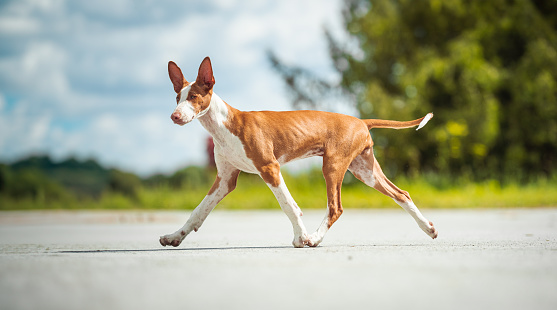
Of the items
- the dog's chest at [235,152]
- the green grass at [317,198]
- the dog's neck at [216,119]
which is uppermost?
the dog's neck at [216,119]

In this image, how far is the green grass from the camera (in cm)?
1661

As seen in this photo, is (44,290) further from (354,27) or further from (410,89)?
(354,27)

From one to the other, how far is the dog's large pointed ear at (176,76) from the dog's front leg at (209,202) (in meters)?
0.97

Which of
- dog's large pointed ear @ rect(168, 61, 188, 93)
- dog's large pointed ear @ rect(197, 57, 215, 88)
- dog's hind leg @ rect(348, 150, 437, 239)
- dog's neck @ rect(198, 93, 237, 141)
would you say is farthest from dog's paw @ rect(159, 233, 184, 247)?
dog's hind leg @ rect(348, 150, 437, 239)

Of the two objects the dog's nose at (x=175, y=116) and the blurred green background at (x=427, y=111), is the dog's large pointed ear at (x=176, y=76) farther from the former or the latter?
the blurred green background at (x=427, y=111)

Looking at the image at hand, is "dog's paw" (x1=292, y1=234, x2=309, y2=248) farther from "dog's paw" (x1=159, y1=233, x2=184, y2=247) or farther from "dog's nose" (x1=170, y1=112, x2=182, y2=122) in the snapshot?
"dog's nose" (x1=170, y1=112, x2=182, y2=122)

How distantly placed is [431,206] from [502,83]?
9775 mm

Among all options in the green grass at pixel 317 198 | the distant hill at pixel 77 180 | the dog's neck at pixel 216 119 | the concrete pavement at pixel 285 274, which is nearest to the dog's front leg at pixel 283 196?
the concrete pavement at pixel 285 274

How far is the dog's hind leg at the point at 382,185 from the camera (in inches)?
265

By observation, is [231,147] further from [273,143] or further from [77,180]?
[77,180]

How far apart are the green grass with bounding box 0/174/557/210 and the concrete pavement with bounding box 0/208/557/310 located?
905 cm

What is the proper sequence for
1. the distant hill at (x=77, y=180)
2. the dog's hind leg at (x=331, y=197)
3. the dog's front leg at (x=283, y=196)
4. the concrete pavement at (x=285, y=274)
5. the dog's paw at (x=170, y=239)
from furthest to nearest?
the distant hill at (x=77, y=180), the dog's paw at (x=170, y=239), the dog's hind leg at (x=331, y=197), the dog's front leg at (x=283, y=196), the concrete pavement at (x=285, y=274)

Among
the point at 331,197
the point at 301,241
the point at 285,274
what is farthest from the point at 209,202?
the point at 285,274

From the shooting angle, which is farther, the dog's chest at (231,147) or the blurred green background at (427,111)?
the blurred green background at (427,111)
